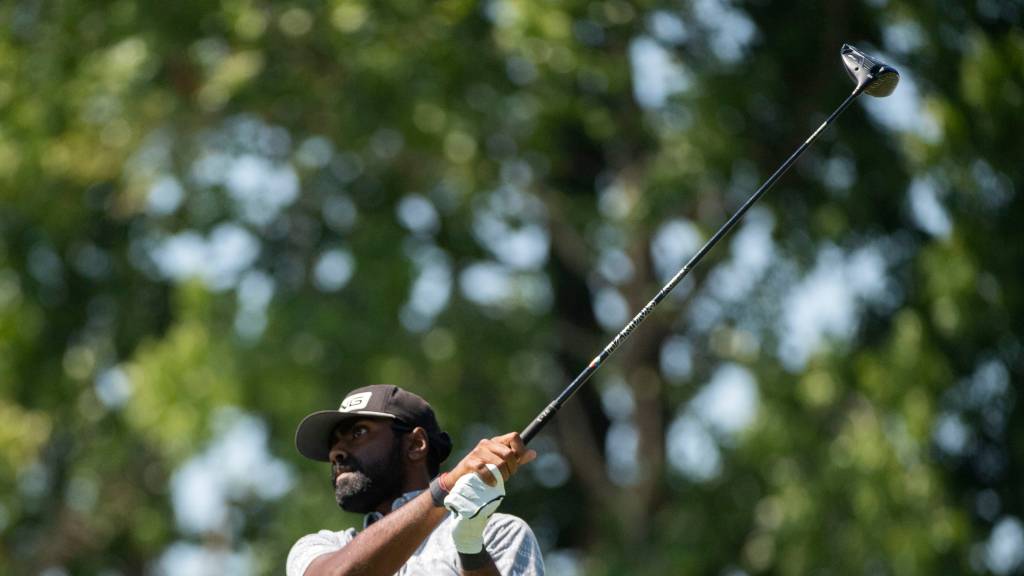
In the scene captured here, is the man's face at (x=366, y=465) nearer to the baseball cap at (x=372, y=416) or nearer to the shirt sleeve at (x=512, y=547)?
the baseball cap at (x=372, y=416)

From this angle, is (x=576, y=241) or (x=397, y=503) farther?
(x=576, y=241)

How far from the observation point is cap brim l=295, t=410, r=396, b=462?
292 inches

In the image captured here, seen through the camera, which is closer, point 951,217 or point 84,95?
point 951,217

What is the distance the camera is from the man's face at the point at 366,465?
7375 mm

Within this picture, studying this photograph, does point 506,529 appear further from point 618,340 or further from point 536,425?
point 618,340

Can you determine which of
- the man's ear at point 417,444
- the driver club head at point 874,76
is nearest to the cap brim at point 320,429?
the man's ear at point 417,444

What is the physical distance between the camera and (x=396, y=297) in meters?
21.2

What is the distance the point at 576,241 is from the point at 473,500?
16.2 metres

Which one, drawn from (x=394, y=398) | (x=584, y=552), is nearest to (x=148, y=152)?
(x=584, y=552)

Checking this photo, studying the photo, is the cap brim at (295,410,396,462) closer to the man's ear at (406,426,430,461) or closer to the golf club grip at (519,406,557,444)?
the man's ear at (406,426,430,461)

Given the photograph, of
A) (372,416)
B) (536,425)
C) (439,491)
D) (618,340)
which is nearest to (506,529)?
(536,425)

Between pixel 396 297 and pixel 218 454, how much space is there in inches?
92.4

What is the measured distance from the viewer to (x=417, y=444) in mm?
7504

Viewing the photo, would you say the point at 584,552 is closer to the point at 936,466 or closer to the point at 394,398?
the point at 936,466
